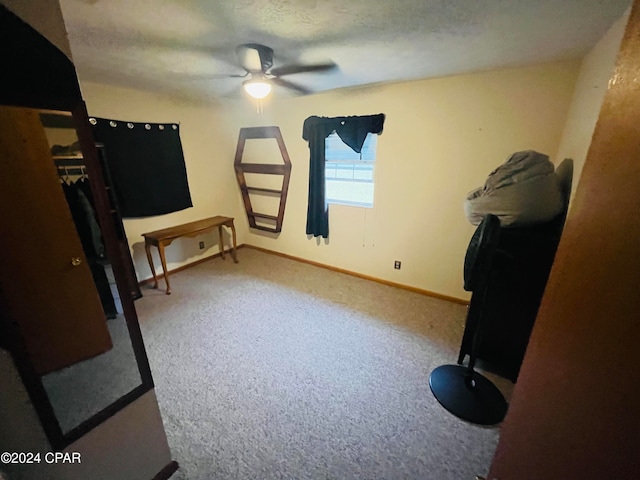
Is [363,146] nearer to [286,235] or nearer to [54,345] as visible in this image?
[286,235]

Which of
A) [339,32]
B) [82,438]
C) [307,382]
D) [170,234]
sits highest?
[339,32]

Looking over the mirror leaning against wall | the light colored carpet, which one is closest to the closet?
the mirror leaning against wall

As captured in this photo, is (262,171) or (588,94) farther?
(262,171)

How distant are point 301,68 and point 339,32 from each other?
0.70 meters

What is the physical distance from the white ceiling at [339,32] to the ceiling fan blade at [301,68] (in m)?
0.09

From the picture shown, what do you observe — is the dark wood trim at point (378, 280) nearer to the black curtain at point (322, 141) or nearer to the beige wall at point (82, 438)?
the black curtain at point (322, 141)

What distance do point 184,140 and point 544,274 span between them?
13.0 ft

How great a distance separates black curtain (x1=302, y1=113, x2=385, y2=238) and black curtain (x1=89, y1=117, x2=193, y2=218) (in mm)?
1698

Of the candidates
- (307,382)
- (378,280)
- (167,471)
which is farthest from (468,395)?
(167,471)

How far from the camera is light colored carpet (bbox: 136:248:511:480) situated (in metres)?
1.36

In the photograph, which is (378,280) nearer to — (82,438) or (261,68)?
(261,68)

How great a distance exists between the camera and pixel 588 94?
1.57m

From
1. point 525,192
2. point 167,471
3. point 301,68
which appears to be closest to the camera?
point 167,471

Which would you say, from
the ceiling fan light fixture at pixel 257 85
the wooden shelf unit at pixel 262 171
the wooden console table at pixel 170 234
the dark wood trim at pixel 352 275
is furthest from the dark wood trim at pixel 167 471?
the wooden shelf unit at pixel 262 171
